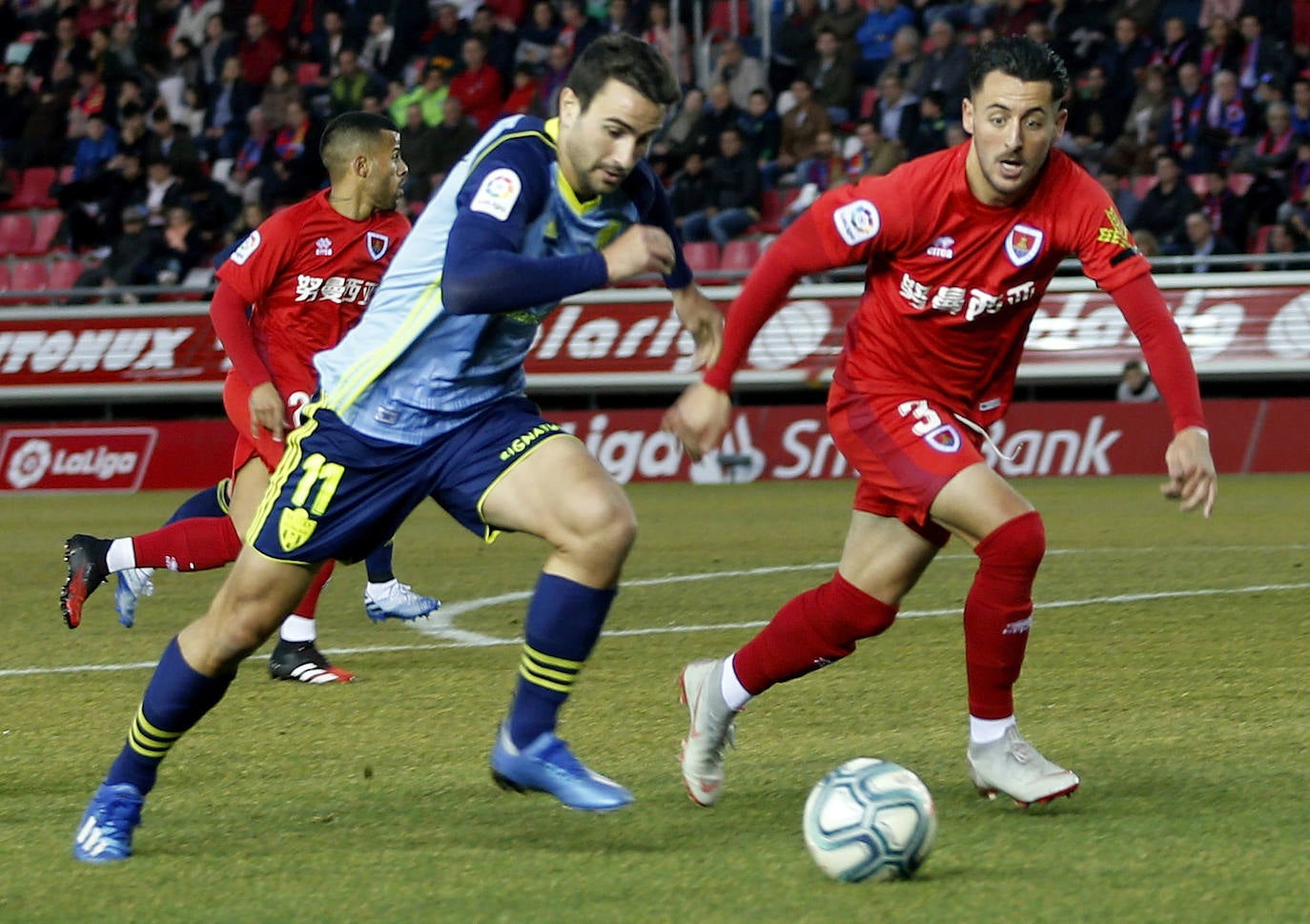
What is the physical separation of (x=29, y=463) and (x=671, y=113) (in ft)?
24.7

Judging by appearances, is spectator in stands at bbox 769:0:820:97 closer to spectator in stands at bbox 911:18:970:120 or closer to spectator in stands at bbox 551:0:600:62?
spectator in stands at bbox 911:18:970:120

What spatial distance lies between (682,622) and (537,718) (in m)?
3.82

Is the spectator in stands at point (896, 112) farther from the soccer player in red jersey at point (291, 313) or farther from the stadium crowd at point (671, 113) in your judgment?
the soccer player in red jersey at point (291, 313)

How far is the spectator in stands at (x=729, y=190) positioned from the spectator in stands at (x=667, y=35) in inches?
67.7

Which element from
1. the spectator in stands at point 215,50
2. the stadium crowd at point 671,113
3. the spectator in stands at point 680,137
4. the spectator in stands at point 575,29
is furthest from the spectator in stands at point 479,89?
the spectator in stands at point 215,50

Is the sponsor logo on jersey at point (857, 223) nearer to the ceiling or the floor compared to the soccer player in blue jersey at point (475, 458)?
nearer to the ceiling

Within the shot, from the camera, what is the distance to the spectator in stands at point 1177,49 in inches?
704

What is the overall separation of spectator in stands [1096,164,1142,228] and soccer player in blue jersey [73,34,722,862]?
13.0 m

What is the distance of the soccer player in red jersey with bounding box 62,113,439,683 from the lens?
7117mm

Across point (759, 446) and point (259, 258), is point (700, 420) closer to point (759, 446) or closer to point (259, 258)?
point (259, 258)

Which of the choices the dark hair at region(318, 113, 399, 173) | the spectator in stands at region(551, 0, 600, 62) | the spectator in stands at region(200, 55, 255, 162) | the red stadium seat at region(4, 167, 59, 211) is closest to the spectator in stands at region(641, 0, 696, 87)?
the spectator in stands at region(551, 0, 600, 62)

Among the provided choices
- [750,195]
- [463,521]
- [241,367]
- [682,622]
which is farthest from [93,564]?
[750,195]

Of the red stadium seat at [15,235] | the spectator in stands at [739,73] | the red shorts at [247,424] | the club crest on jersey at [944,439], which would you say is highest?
the club crest on jersey at [944,439]

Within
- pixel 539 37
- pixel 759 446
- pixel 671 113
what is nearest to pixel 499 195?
pixel 759 446
